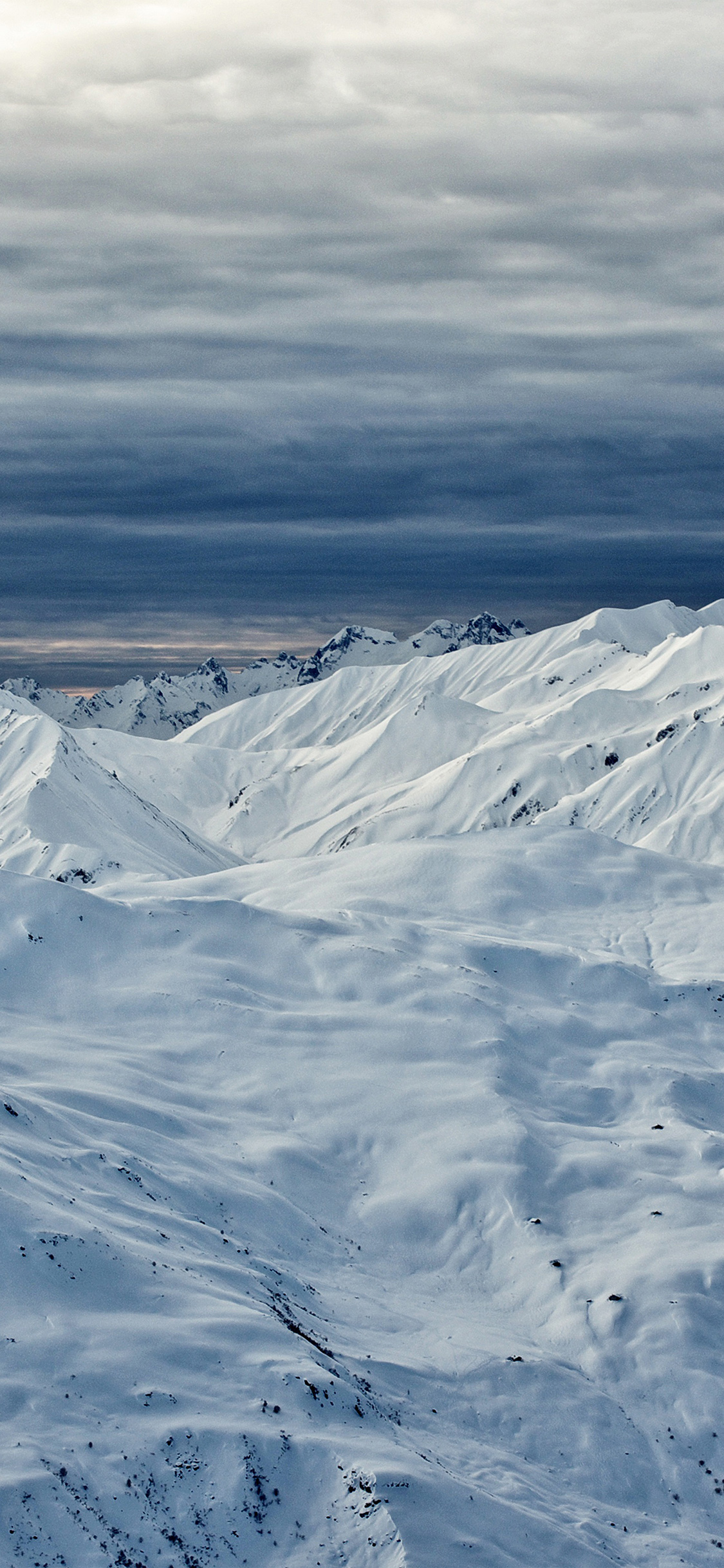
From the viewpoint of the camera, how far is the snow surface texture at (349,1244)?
87.0 ft

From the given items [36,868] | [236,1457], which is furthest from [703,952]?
[36,868]

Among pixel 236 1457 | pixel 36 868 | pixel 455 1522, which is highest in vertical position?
pixel 236 1457

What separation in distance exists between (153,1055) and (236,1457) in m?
31.4

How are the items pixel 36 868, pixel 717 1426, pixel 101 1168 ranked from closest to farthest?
pixel 717 1426 < pixel 101 1168 < pixel 36 868

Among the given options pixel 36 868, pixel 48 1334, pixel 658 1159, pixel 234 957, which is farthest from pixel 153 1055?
pixel 36 868

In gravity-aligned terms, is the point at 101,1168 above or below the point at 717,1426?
above

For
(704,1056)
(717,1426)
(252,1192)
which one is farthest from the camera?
(704,1056)

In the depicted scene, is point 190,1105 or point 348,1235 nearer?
point 348,1235

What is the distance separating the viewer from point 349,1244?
4509 centimetres

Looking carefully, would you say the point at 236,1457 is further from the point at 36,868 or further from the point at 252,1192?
the point at 36,868

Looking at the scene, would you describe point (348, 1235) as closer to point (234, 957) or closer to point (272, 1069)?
point (272, 1069)

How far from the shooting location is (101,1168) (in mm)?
39312

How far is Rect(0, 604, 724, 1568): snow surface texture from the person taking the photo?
87.0 ft

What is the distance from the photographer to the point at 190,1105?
172ft
